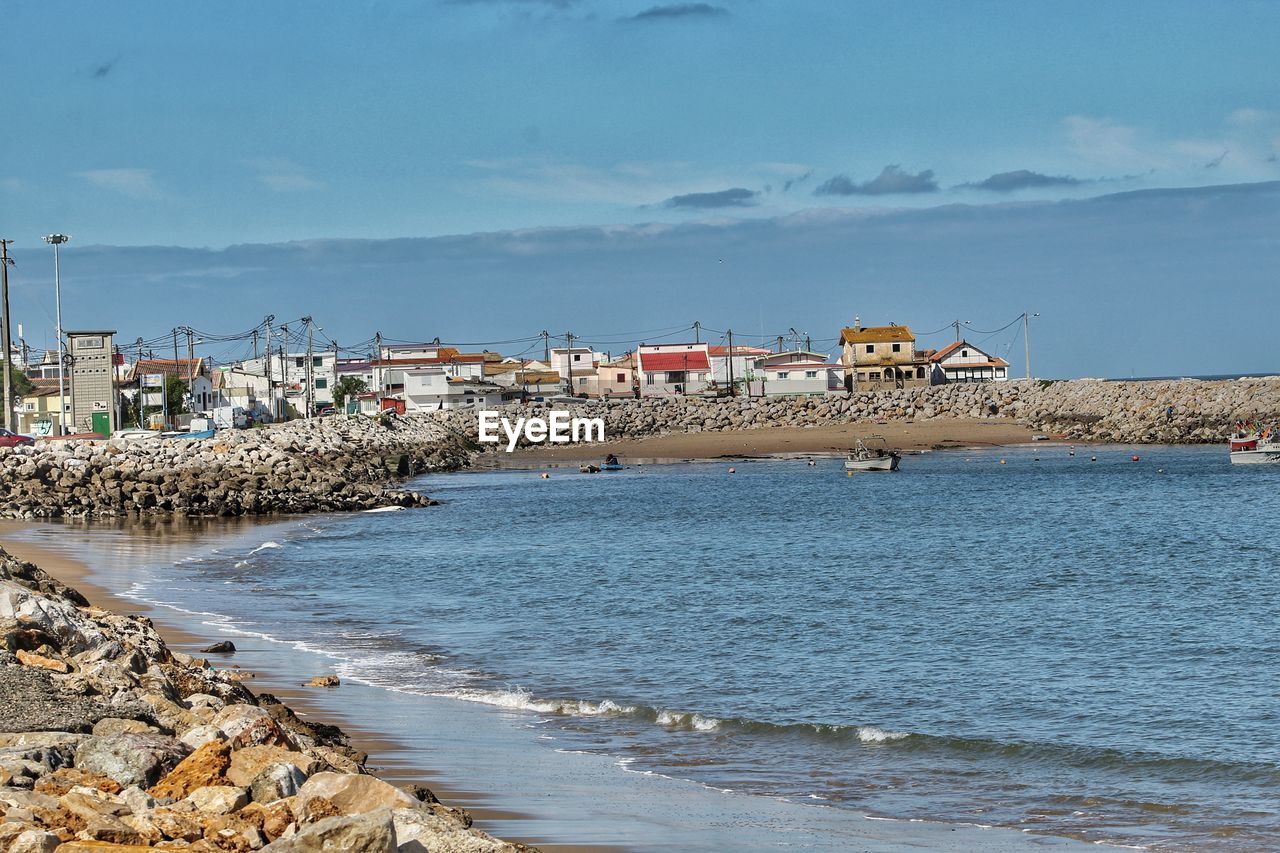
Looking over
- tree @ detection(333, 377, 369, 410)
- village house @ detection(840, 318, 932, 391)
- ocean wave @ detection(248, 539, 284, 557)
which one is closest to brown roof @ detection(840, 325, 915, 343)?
village house @ detection(840, 318, 932, 391)

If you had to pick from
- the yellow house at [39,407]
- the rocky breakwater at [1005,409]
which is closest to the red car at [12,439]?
the yellow house at [39,407]

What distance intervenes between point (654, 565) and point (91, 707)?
2481cm

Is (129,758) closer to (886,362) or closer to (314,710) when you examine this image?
(314,710)

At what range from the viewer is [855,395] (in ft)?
385

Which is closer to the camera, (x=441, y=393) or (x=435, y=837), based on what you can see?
(x=435, y=837)

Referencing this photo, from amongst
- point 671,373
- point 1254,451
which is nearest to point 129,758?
point 1254,451

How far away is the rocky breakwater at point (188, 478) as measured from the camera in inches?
1977

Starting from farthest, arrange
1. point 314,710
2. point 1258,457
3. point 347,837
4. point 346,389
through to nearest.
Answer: point 346,389
point 1258,457
point 314,710
point 347,837

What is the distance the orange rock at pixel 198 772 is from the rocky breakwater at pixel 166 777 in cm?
1

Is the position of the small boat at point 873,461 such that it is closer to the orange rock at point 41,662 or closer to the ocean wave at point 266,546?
the ocean wave at point 266,546

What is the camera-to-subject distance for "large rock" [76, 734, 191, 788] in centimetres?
980

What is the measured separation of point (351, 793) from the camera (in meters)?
9.22

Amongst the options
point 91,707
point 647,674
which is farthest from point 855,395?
point 91,707

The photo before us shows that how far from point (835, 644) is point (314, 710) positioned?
9.70m
